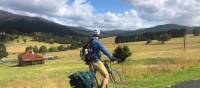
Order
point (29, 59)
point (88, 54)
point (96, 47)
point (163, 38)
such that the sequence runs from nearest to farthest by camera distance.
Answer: point (96, 47)
point (88, 54)
point (29, 59)
point (163, 38)

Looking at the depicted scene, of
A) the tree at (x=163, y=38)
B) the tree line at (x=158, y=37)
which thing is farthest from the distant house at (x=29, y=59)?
the tree at (x=163, y=38)

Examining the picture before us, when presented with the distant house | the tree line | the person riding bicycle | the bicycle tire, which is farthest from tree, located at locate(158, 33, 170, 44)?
the person riding bicycle

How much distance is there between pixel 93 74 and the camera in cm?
1187

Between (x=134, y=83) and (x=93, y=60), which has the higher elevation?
(x=93, y=60)

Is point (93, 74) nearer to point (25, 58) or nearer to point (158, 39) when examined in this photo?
point (25, 58)

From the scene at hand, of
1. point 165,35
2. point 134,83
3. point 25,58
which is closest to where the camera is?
point 134,83

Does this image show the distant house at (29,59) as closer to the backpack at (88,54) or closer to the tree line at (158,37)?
the tree line at (158,37)

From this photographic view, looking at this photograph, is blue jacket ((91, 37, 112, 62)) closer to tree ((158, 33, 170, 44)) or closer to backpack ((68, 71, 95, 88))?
backpack ((68, 71, 95, 88))

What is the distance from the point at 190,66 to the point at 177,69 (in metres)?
2.35

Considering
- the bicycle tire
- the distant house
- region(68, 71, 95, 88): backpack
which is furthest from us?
the distant house

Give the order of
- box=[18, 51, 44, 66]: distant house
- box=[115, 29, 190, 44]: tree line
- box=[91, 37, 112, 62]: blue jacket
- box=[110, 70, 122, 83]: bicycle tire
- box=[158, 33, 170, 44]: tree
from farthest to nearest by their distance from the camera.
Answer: box=[115, 29, 190, 44]: tree line, box=[158, 33, 170, 44]: tree, box=[18, 51, 44, 66]: distant house, box=[110, 70, 122, 83]: bicycle tire, box=[91, 37, 112, 62]: blue jacket

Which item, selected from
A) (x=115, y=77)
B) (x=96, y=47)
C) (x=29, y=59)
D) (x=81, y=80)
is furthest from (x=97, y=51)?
(x=29, y=59)

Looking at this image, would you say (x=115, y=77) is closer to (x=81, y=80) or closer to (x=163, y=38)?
(x=81, y=80)

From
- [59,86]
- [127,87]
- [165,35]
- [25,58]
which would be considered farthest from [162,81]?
[165,35]
